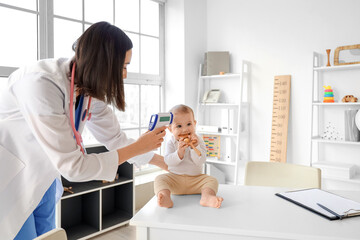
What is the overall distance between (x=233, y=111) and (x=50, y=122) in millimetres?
2716

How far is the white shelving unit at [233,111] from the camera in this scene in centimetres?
347

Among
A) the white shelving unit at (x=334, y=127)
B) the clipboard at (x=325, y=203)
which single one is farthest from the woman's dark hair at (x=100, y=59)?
the white shelving unit at (x=334, y=127)

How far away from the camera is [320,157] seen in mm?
3121

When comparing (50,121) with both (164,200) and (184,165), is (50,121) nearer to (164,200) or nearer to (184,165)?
(164,200)

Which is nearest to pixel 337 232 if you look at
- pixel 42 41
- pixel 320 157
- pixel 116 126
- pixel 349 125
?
pixel 116 126

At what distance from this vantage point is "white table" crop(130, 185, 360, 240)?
101 cm

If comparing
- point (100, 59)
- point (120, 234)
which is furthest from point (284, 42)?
point (100, 59)

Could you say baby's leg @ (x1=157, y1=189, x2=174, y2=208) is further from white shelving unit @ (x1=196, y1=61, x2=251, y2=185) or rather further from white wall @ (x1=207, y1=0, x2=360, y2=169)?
white wall @ (x1=207, y1=0, x2=360, y2=169)

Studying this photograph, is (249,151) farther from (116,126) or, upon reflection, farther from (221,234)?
(221,234)

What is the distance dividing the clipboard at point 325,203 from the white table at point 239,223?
24 millimetres

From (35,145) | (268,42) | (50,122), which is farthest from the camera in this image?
(268,42)

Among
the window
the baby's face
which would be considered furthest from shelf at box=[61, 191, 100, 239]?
the baby's face

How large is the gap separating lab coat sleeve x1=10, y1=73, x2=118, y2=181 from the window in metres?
1.66

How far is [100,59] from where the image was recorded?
105 cm
